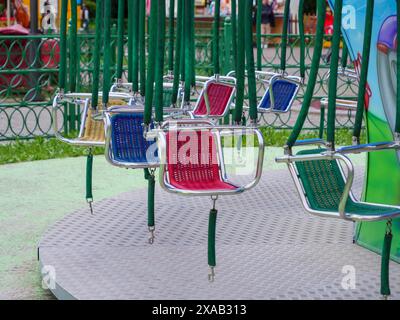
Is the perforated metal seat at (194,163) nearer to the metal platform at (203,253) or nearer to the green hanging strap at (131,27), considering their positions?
the metal platform at (203,253)

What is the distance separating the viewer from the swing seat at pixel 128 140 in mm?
5027

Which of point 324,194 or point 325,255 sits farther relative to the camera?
point 325,255

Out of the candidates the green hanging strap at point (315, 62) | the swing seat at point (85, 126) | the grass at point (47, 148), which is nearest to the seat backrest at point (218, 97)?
the swing seat at point (85, 126)

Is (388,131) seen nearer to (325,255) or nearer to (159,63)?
(325,255)

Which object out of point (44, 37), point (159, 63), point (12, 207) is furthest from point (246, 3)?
point (44, 37)

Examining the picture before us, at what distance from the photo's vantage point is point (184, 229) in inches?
219

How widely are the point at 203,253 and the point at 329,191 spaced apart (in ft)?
3.30

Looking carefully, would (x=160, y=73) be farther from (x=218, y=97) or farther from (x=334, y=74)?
(x=218, y=97)

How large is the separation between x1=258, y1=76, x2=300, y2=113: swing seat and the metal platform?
648 millimetres

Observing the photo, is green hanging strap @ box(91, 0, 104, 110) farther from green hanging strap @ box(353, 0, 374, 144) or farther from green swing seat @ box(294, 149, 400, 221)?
green hanging strap @ box(353, 0, 374, 144)

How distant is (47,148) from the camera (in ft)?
30.8

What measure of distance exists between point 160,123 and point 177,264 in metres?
0.81

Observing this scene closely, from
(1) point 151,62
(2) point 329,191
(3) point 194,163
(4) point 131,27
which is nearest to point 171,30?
(4) point 131,27

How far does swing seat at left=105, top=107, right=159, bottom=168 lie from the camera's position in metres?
5.03
